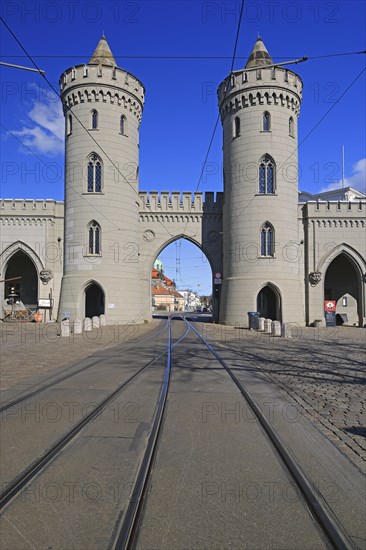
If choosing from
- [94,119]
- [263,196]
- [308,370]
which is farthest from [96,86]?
[308,370]

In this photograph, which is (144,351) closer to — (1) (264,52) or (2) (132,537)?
(2) (132,537)

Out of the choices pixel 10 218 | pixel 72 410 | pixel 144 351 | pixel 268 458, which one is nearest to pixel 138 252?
pixel 10 218

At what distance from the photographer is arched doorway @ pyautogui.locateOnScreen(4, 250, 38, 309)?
39.3 meters

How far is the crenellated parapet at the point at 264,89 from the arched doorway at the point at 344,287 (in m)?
13.1

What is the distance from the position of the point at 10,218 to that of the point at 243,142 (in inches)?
721

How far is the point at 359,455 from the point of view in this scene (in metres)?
5.07

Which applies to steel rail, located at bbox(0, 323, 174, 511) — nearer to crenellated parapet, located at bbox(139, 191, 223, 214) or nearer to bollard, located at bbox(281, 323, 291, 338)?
bollard, located at bbox(281, 323, 291, 338)

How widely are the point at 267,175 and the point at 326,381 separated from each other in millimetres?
25199

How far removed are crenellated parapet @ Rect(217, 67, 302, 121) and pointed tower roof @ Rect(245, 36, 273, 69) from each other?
7.47ft

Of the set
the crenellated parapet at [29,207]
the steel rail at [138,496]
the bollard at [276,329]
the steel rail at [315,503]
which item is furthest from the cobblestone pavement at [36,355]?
the crenellated parapet at [29,207]

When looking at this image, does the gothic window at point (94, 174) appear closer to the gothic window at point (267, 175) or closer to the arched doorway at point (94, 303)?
the arched doorway at point (94, 303)

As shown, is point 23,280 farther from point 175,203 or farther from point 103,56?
point 103,56

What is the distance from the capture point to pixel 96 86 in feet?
107

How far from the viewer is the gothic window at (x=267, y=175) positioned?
3269cm
